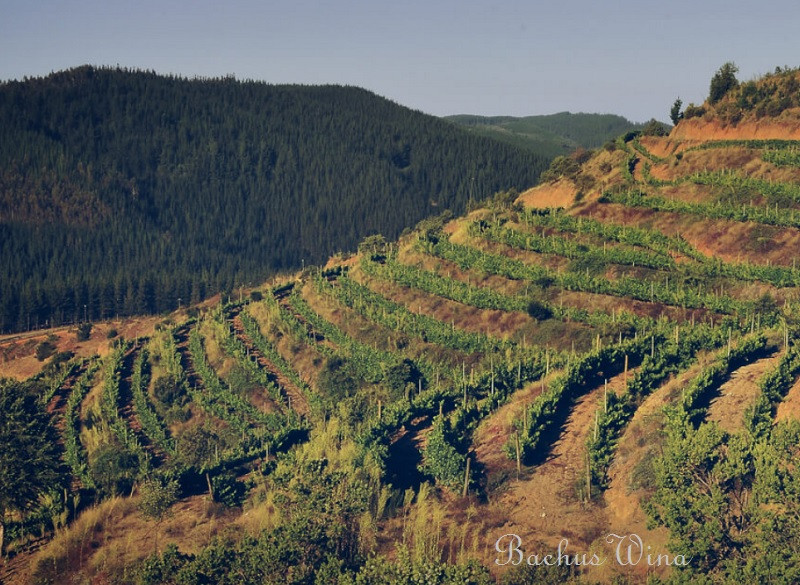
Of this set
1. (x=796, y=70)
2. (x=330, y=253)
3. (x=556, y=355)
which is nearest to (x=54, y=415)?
(x=556, y=355)

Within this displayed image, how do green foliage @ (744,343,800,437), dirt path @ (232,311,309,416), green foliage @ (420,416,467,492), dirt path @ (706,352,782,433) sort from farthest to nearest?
dirt path @ (232,311,309,416), green foliage @ (420,416,467,492), dirt path @ (706,352,782,433), green foliage @ (744,343,800,437)

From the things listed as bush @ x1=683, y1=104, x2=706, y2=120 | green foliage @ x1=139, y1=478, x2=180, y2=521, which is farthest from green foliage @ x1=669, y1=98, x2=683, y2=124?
green foliage @ x1=139, y1=478, x2=180, y2=521

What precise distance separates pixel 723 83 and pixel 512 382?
54.7 metres

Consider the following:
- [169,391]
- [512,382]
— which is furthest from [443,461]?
[169,391]

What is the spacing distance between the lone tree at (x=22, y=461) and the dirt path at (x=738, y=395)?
4181cm

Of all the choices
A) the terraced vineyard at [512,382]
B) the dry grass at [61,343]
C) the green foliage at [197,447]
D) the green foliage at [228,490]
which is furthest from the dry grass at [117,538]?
the dry grass at [61,343]

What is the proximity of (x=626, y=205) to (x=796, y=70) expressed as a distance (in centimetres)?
2586

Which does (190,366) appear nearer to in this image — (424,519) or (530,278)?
(530,278)

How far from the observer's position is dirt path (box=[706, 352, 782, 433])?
69.4m

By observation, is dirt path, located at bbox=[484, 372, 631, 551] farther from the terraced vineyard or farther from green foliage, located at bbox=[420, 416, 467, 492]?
green foliage, located at bbox=[420, 416, 467, 492]

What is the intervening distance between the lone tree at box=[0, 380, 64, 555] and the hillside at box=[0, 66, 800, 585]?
0.34 m

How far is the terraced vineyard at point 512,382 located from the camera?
212 ft

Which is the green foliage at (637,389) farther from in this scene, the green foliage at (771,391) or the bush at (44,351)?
the bush at (44,351)

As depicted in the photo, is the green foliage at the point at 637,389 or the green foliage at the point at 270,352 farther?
the green foliage at the point at 270,352
